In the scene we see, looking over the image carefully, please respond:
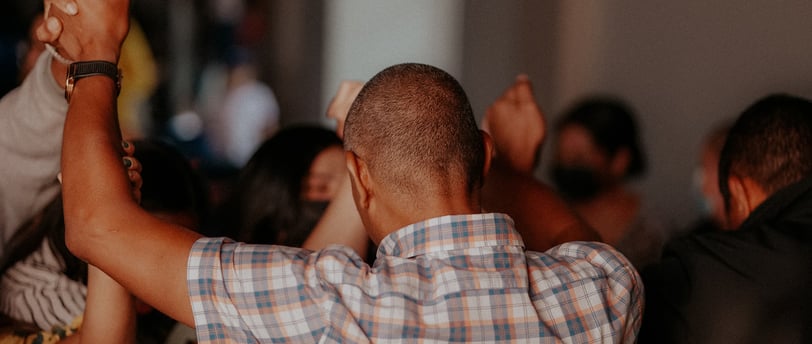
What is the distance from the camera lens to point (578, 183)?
3.84 metres

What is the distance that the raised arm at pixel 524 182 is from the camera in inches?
75.7

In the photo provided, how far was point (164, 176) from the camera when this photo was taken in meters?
1.94

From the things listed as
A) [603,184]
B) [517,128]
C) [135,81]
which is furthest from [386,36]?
[517,128]

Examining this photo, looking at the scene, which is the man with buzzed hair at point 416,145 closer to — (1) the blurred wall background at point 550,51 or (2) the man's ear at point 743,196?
(2) the man's ear at point 743,196

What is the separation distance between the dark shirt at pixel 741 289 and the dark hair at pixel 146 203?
931 millimetres

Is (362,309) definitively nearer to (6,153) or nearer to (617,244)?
(6,153)

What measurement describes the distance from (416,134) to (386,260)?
184 millimetres

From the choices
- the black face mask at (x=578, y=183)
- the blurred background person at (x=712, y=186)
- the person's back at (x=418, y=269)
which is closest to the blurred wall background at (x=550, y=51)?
the blurred background person at (x=712, y=186)

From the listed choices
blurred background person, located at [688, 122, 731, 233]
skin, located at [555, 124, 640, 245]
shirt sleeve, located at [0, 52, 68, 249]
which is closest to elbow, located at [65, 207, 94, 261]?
shirt sleeve, located at [0, 52, 68, 249]

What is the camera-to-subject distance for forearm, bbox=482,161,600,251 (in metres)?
1.92

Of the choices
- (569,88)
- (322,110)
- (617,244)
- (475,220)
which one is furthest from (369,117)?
(322,110)

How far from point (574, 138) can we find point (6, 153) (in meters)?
2.67

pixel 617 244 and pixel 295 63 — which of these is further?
pixel 295 63

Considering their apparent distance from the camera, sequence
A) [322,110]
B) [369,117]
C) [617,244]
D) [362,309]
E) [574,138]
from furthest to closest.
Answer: [322,110] < [574,138] < [617,244] < [369,117] < [362,309]
